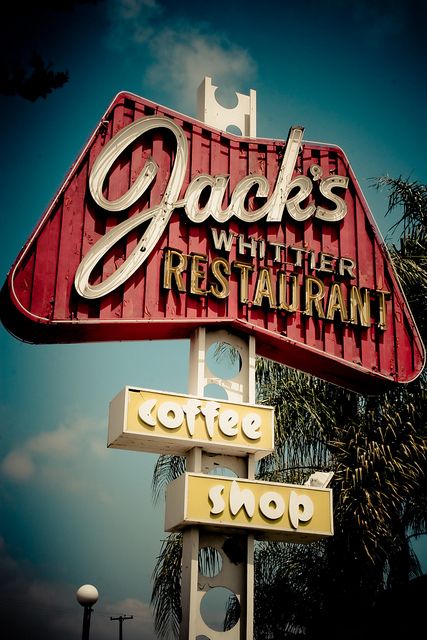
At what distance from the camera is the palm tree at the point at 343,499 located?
1656cm

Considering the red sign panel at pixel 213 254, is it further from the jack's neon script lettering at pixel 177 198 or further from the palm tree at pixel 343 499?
the palm tree at pixel 343 499

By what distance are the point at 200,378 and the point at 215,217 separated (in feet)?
7.74

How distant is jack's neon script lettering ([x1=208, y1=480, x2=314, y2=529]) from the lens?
10.7 metres

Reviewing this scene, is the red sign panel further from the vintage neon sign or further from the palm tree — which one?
the palm tree

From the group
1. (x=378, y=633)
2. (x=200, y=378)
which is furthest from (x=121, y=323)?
(x=378, y=633)

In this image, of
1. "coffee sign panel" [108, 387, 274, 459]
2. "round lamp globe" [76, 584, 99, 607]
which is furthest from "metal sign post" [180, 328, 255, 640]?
"round lamp globe" [76, 584, 99, 607]

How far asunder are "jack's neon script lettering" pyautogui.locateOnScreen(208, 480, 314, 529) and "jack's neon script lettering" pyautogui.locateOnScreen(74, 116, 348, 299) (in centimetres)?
295

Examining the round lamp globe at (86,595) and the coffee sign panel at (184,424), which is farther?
the round lamp globe at (86,595)

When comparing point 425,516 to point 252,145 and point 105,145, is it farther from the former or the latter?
point 105,145

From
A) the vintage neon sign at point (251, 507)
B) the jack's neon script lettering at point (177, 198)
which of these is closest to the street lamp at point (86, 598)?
the vintage neon sign at point (251, 507)

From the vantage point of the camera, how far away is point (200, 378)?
38.0ft

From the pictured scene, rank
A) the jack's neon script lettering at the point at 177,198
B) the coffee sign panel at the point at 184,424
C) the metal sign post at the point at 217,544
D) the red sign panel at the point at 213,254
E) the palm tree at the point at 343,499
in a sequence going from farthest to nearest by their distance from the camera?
the palm tree at the point at 343,499 → the jack's neon script lettering at the point at 177,198 → the red sign panel at the point at 213,254 → the coffee sign panel at the point at 184,424 → the metal sign post at the point at 217,544

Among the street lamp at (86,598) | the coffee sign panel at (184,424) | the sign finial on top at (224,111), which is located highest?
the sign finial on top at (224,111)

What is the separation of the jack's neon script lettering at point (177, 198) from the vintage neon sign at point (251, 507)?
9.10 ft
